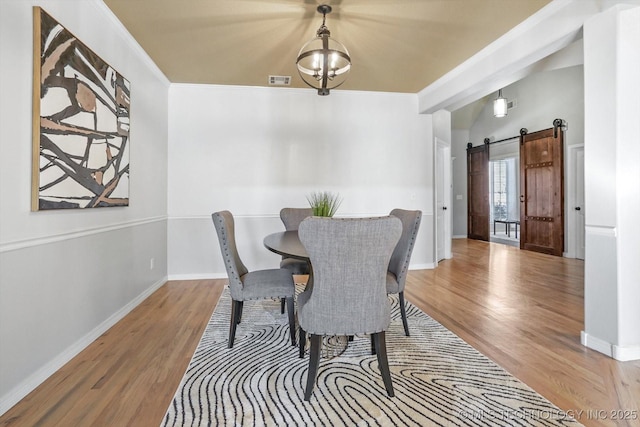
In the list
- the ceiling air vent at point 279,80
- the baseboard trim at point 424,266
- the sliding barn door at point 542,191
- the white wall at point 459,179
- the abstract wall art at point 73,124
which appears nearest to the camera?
the abstract wall art at point 73,124

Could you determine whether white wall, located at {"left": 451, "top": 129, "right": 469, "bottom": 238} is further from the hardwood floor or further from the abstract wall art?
the abstract wall art

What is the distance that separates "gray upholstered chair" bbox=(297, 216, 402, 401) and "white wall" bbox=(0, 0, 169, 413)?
4.74 ft


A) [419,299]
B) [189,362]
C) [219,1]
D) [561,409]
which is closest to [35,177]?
[189,362]

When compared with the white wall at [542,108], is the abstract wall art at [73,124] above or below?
below

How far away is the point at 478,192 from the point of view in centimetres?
763

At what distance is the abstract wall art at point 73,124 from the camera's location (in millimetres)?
1753

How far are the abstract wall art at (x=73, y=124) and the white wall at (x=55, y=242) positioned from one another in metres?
0.05

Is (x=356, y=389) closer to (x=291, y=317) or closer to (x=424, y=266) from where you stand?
(x=291, y=317)

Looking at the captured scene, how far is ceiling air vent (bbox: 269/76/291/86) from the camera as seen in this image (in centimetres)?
385

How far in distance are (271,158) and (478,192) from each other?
559 centimetres

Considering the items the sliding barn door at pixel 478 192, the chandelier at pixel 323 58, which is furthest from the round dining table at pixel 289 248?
the sliding barn door at pixel 478 192

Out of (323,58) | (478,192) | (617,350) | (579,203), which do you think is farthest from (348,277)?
(478,192)

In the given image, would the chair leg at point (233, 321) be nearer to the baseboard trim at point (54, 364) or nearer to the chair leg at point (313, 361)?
the chair leg at point (313, 361)

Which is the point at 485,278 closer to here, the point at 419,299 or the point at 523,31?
the point at 419,299
